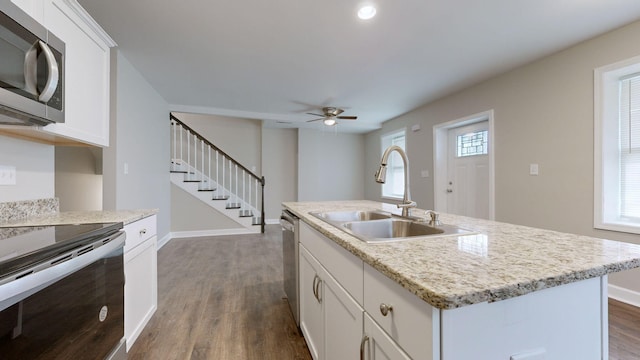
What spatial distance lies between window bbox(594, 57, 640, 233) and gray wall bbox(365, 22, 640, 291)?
64 mm

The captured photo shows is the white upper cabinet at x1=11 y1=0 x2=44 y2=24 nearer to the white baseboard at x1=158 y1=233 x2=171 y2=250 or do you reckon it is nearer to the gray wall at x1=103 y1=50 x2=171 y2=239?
the gray wall at x1=103 y1=50 x2=171 y2=239

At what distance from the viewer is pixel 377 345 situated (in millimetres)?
781

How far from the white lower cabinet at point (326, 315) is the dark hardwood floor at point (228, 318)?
0.29 metres

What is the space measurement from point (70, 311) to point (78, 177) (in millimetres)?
2749

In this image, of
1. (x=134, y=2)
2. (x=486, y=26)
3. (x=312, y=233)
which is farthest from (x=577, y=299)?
(x=134, y=2)

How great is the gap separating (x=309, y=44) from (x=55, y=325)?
8.51 feet

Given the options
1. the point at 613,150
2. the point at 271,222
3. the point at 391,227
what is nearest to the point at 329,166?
the point at 271,222

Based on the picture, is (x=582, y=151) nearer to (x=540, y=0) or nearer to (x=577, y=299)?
(x=540, y=0)

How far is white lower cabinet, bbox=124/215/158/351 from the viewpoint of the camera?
5.19 ft

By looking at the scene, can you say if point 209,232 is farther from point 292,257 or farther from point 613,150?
point 613,150

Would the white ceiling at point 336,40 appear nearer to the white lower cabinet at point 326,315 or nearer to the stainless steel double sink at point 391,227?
the stainless steel double sink at point 391,227

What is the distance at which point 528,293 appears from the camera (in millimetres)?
617

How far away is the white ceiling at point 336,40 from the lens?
6.59ft

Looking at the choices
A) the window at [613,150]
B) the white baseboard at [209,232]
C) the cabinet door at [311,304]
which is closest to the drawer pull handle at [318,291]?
the cabinet door at [311,304]
